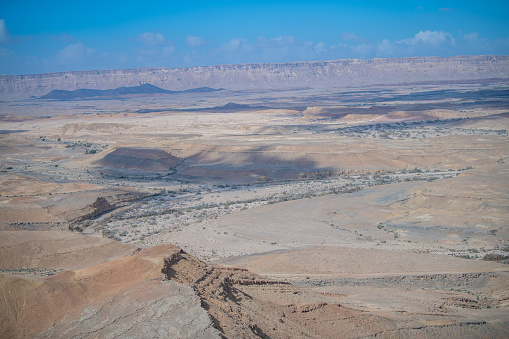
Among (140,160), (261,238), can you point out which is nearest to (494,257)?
(261,238)

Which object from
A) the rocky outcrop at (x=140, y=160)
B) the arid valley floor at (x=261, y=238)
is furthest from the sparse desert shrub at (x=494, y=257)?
the rocky outcrop at (x=140, y=160)

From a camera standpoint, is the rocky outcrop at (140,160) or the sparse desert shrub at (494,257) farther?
the rocky outcrop at (140,160)

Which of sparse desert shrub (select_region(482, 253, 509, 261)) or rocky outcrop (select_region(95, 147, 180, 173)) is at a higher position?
rocky outcrop (select_region(95, 147, 180, 173))

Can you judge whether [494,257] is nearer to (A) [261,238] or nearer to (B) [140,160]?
(A) [261,238]

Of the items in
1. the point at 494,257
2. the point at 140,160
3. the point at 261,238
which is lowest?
the point at 261,238

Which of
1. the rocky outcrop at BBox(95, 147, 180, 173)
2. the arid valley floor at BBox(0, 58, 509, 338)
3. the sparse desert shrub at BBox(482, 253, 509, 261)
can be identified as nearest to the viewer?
the arid valley floor at BBox(0, 58, 509, 338)

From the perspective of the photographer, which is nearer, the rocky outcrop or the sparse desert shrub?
the sparse desert shrub

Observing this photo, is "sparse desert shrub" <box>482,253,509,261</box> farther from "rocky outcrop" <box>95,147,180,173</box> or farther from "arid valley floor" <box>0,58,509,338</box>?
"rocky outcrop" <box>95,147,180,173</box>

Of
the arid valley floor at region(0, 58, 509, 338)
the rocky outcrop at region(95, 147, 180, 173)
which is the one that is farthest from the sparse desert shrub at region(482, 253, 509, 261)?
the rocky outcrop at region(95, 147, 180, 173)

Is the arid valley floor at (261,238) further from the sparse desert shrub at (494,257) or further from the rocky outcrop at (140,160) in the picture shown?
the rocky outcrop at (140,160)
